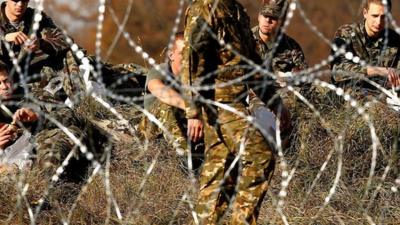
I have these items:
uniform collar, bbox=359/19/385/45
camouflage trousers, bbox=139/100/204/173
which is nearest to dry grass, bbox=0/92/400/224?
camouflage trousers, bbox=139/100/204/173

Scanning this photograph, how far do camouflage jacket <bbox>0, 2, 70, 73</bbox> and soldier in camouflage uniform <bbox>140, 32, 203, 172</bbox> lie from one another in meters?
0.88

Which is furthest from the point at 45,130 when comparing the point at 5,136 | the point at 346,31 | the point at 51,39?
the point at 346,31

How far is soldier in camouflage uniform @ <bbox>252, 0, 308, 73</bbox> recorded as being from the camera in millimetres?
7531

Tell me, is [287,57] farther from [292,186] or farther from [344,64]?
[292,186]

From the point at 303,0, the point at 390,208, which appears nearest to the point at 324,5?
the point at 303,0

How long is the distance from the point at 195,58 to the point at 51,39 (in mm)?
2495

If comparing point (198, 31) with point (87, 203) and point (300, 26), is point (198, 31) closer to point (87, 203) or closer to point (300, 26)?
point (87, 203)

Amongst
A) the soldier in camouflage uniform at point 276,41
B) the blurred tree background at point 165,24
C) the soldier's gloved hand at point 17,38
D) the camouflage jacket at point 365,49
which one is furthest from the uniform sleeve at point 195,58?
the blurred tree background at point 165,24

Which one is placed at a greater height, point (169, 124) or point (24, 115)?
point (24, 115)

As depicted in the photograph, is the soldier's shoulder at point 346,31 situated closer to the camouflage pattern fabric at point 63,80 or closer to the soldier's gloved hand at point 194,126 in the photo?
the camouflage pattern fabric at point 63,80

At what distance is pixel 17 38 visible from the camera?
6.79 metres

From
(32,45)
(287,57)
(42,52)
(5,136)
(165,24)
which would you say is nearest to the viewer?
(5,136)

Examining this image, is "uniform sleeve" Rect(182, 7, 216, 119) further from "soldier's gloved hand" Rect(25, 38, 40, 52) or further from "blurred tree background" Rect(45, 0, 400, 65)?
"blurred tree background" Rect(45, 0, 400, 65)

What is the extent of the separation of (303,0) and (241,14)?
7203 millimetres
